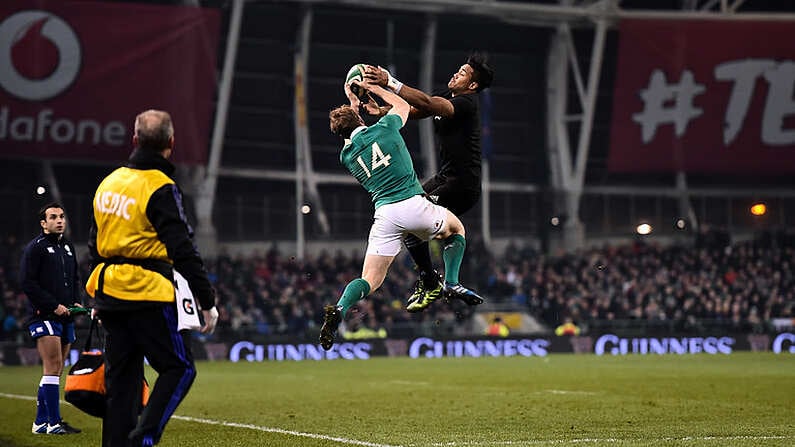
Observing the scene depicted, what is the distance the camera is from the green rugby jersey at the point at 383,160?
11.3 metres

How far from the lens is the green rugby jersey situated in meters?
11.3

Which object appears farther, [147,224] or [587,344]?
[587,344]

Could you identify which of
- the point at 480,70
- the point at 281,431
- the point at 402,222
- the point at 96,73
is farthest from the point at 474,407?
the point at 96,73

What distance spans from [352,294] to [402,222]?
2.81 ft

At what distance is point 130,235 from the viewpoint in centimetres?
798

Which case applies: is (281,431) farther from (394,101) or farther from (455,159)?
(394,101)

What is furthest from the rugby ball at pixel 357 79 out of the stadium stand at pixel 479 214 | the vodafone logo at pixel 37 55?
the vodafone logo at pixel 37 55

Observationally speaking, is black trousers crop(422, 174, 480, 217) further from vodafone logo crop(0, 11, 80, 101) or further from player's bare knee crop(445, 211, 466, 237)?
vodafone logo crop(0, 11, 80, 101)

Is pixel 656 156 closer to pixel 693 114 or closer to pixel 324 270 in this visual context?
pixel 693 114

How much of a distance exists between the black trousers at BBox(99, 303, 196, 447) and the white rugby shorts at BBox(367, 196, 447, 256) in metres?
3.64

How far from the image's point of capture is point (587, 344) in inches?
1458

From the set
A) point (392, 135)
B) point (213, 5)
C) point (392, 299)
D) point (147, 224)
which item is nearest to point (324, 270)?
point (392, 299)

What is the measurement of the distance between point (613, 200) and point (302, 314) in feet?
69.6

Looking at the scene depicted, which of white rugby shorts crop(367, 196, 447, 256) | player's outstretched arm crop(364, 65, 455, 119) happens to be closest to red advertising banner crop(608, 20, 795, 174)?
white rugby shorts crop(367, 196, 447, 256)
